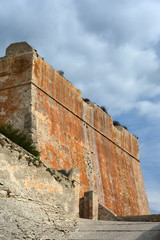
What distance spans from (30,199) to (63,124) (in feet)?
27.2

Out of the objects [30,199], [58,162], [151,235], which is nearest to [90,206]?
[58,162]

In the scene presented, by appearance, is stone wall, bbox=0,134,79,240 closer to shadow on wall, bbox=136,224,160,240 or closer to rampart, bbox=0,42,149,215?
shadow on wall, bbox=136,224,160,240

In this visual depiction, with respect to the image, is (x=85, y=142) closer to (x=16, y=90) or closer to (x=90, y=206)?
(x=90, y=206)

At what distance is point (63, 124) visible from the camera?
1727 cm

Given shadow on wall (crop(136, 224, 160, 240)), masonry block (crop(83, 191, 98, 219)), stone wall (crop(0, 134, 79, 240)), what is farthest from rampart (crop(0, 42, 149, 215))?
shadow on wall (crop(136, 224, 160, 240))

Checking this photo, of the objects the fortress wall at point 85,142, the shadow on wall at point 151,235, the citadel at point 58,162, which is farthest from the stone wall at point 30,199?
the fortress wall at point 85,142

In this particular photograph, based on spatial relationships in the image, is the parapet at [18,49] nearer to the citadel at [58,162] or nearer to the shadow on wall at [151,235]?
the citadel at [58,162]

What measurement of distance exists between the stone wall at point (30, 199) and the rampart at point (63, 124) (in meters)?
3.14

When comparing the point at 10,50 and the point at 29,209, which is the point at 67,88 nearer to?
the point at 10,50

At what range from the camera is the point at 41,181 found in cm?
1004

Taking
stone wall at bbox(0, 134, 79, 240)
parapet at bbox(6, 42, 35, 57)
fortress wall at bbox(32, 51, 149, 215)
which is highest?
parapet at bbox(6, 42, 35, 57)

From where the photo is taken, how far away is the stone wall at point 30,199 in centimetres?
812

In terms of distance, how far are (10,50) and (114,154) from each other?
950 centimetres

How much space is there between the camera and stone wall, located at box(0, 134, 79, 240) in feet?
26.6
